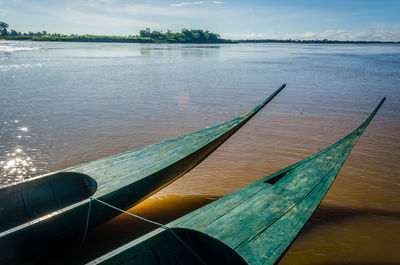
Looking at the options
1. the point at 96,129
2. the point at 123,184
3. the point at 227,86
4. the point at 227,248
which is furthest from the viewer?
the point at 227,86

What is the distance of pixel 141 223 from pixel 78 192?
1362 mm

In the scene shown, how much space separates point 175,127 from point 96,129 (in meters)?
3.02

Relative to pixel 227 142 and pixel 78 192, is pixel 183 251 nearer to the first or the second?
pixel 78 192

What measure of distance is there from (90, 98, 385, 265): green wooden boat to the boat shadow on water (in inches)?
37.8

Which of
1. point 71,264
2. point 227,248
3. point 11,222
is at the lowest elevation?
point 71,264

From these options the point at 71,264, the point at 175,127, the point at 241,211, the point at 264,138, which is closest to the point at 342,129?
the point at 264,138

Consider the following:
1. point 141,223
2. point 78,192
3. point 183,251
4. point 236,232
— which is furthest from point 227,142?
point 183,251

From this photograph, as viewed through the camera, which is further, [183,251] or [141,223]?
[141,223]

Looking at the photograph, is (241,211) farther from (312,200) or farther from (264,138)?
(264,138)

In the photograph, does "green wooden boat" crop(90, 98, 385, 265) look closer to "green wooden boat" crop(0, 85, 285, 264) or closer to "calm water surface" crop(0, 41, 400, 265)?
"calm water surface" crop(0, 41, 400, 265)

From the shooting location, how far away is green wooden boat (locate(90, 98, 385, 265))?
3070mm

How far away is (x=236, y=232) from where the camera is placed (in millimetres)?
3393

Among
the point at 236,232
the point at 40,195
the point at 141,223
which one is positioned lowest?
the point at 141,223

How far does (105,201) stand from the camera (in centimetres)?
415
